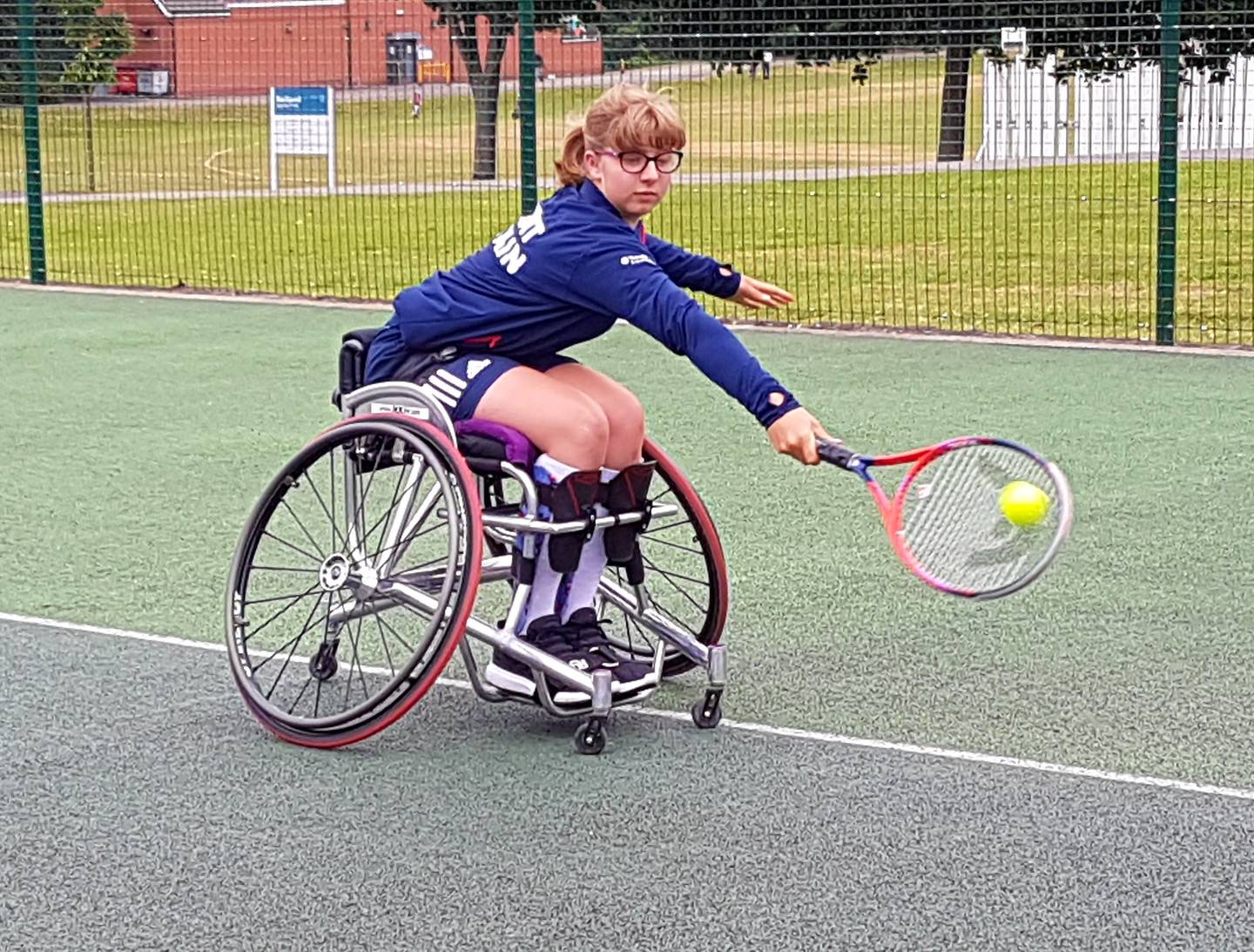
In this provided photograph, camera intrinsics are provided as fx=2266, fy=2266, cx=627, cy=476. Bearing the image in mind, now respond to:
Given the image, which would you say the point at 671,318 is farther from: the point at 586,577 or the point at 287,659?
the point at 287,659

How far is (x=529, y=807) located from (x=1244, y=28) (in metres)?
7.89

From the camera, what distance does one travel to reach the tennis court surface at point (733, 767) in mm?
3773

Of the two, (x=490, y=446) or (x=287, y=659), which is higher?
(x=490, y=446)

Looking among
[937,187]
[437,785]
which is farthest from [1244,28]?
[437,785]

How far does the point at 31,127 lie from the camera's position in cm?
1427

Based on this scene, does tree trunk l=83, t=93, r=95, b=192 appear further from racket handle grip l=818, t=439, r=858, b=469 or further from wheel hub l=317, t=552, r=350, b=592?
racket handle grip l=818, t=439, r=858, b=469

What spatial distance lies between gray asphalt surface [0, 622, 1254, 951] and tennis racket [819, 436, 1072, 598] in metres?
0.48

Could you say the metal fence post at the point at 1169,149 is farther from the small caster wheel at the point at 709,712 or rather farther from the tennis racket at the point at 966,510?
the tennis racket at the point at 966,510

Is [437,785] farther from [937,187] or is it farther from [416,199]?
[416,199]

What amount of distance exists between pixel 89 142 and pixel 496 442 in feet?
38.5

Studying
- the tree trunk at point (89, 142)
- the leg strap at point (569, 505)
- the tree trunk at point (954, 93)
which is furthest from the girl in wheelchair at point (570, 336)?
the tree trunk at point (89, 142)

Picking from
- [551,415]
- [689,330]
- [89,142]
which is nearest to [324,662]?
[551,415]

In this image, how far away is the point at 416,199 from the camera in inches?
640

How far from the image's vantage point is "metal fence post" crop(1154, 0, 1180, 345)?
1087 centimetres
